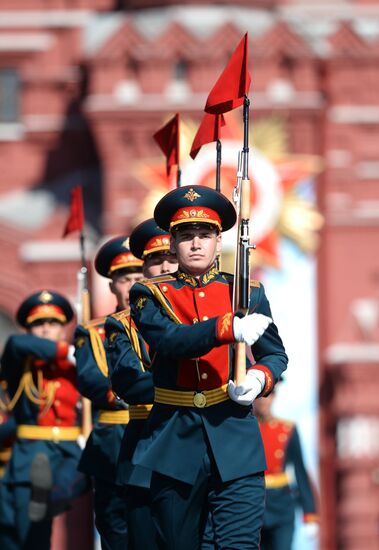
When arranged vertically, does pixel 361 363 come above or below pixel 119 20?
below

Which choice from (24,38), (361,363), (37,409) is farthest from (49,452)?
(24,38)

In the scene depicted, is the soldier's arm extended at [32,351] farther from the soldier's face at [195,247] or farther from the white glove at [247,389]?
the white glove at [247,389]

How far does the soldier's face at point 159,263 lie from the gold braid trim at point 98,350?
21.1 inches

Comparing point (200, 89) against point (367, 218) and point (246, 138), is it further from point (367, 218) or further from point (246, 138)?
point (246, 138)

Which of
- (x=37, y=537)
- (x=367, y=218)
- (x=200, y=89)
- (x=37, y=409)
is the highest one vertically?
(x=200, y=89)

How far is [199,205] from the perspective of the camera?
6.85 meters

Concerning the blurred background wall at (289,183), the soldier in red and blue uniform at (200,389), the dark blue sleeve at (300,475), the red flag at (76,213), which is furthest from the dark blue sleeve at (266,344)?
the blurred background wall at (289,183)

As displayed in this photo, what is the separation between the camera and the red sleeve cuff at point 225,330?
A: 6355 mm

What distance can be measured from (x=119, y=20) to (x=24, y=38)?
131cm

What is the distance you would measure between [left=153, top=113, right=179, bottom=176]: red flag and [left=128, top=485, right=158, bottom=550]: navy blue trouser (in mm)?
2039

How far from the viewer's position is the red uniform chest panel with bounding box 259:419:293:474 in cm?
1088

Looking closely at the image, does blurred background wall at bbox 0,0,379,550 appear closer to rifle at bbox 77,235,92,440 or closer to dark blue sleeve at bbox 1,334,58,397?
rifle at bbox 77,235,92,440

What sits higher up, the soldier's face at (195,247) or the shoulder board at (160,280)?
the soldier's face at (195,247)

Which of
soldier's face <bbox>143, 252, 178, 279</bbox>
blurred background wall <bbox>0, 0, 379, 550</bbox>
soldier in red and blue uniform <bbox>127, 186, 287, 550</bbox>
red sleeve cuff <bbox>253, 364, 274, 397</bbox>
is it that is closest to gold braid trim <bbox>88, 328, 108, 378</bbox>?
soldier's face <bbox>143, 252, 178, 279</bbox>
